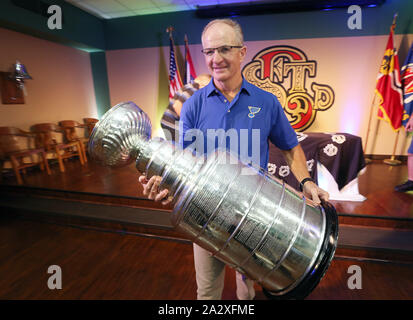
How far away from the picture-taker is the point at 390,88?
415 centimetres

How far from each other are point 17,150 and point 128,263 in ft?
10.9

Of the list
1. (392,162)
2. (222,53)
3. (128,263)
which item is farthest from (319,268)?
(392,162)

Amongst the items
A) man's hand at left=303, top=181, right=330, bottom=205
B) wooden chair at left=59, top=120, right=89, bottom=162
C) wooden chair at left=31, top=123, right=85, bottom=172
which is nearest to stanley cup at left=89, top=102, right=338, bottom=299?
man's hand at left=303, top=181, right=330, bottom=205

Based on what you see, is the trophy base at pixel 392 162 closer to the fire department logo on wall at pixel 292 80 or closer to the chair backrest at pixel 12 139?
the fire department logo on wall at pixel 292 80

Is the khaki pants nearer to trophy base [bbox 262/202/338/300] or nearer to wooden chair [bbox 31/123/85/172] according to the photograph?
trophy base [bbox 262/202/338/300]

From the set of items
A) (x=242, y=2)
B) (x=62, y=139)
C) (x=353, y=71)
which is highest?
(x=242, y=2)

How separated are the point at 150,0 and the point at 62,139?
3717mm

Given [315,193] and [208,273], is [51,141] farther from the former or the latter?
[315,193]

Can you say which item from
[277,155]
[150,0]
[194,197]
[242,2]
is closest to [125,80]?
[150,0]

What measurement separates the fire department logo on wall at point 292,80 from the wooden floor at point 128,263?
2476 mm

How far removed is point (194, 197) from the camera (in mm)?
595

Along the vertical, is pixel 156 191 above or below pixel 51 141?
above

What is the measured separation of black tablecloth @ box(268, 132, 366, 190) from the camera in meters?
2.64
